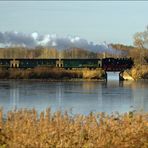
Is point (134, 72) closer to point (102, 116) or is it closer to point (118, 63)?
point (118, 63)

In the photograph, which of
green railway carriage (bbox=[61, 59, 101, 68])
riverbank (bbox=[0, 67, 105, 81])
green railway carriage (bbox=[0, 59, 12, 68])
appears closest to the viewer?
riverbank (bbox=[0, 67, 105, 81])

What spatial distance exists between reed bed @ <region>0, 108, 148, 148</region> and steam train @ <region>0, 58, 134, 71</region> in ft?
256

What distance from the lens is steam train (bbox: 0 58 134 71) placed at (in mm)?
93731

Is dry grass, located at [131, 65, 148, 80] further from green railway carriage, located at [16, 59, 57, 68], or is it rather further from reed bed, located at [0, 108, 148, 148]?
reed bed, located at [0, 108, 148, 148]

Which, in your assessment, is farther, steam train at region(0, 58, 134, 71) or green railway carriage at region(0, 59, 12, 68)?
green railway carriage at region(0, 59, 12, 68)

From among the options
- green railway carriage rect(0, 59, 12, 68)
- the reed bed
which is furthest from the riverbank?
the reed bed

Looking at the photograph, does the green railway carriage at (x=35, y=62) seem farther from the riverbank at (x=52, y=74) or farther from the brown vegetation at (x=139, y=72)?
the brown vegetation at (x=139, y=72)

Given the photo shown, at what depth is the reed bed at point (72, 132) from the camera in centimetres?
1156

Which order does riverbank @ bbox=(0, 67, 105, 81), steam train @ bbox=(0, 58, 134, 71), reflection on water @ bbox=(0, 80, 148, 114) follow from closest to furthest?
reflection on water @ bbox=(0, 80, 148, 114), riverbank @ bbox=(0, 67, 105, 81), steam train @ bbox=(0, 58, 134, 71)

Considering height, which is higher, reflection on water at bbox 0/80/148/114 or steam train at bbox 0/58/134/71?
steam train at bbox 0/58/134/71

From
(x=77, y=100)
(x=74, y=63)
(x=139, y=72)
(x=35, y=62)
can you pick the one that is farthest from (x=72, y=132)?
(x=74, y=63)

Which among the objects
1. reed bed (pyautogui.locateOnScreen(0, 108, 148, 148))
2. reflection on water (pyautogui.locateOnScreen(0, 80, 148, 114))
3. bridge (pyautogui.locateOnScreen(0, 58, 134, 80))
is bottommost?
reflection on water (pyautogui.locateOnScreen(0, 80, 148, 114))

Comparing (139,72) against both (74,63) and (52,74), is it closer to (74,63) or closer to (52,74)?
(52,74)

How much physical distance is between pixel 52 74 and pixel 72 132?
232ft
